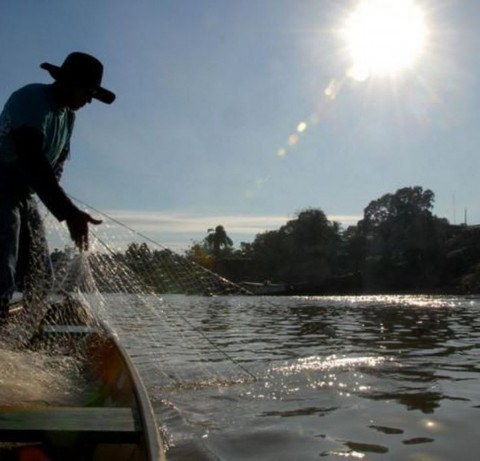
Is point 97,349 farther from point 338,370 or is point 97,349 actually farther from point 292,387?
point 338,370

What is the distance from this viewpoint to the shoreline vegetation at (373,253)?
93438 millimetres

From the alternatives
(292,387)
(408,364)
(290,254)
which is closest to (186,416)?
(292,387)

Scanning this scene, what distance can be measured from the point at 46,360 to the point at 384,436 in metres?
3.18

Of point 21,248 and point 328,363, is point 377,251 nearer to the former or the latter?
point 328,363

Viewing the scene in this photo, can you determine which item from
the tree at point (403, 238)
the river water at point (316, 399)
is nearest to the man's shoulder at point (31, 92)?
the river water at point (316, 399)

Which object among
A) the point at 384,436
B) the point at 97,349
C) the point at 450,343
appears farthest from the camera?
the point at 450,343

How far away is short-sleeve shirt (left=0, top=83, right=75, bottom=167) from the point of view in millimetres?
3932

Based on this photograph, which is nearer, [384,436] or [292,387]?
[384,436]

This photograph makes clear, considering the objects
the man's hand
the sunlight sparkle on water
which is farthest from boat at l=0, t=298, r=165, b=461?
the sunlight sparkle on water

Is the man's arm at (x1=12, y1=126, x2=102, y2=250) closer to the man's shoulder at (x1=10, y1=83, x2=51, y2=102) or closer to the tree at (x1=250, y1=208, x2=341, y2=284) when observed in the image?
the man's shoulder at (x1=10, y1=83, x2=51, y2=102)

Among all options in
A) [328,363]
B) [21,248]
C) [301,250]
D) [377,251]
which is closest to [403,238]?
[377,251]

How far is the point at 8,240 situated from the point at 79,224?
62cm

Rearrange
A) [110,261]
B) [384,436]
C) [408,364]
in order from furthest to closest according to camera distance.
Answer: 1. [408,364]
2. [110,261]
3. [384,436]

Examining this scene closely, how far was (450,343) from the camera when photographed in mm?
11742
